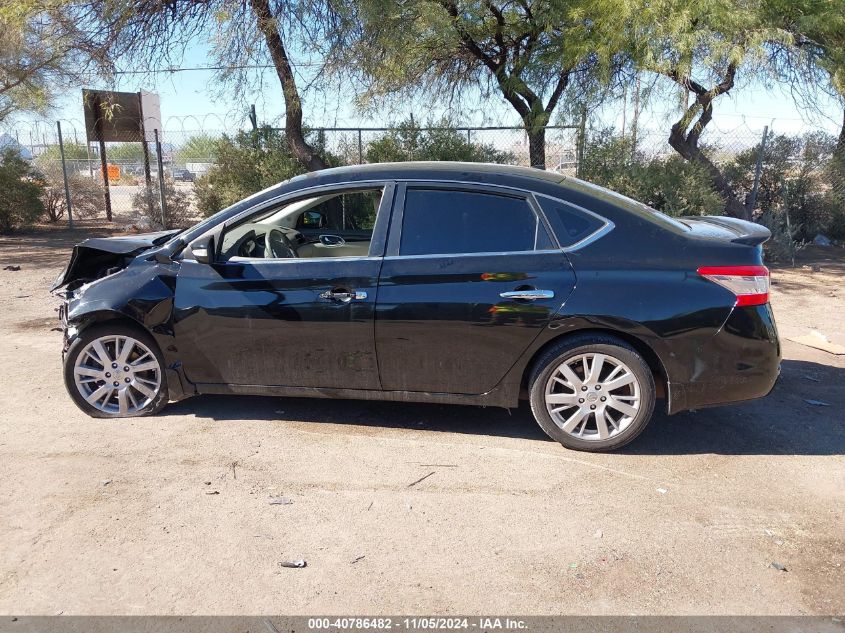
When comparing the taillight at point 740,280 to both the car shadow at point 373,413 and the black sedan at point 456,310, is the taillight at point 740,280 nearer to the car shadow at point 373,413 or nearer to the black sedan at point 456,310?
the black sedan at point 456,310

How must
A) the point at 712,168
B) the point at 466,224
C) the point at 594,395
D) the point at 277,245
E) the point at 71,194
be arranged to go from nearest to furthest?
the point at 594,395, the point at 466,224, the point at 277,245, the point at 712,168, the point at 71,194

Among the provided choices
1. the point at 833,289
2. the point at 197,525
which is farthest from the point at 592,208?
the point at 833,289

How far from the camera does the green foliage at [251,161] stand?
1326 centimetres

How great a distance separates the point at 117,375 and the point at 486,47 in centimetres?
1018

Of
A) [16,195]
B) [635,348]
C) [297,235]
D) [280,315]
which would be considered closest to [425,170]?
[280,315]

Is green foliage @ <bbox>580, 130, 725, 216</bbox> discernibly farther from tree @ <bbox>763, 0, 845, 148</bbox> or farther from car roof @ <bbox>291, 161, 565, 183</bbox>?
car roof @ <bbox>291, 161, 565, 183</bbox>

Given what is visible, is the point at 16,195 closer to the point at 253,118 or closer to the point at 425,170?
the point at 253,118

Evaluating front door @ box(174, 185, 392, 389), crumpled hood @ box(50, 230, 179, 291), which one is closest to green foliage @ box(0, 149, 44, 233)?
crumpled hood @ box(50, 230, 179, 291)

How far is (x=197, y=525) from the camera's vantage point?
3.63m

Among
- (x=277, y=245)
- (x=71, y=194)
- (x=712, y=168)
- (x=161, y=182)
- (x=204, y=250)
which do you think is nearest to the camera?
(x=204, y=250)

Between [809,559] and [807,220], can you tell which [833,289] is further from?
[809,559]

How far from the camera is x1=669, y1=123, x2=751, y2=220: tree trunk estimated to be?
42.0 ft

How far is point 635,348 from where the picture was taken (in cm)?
439

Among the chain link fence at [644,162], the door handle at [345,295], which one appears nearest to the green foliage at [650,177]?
the chain link fence at [644,162]
